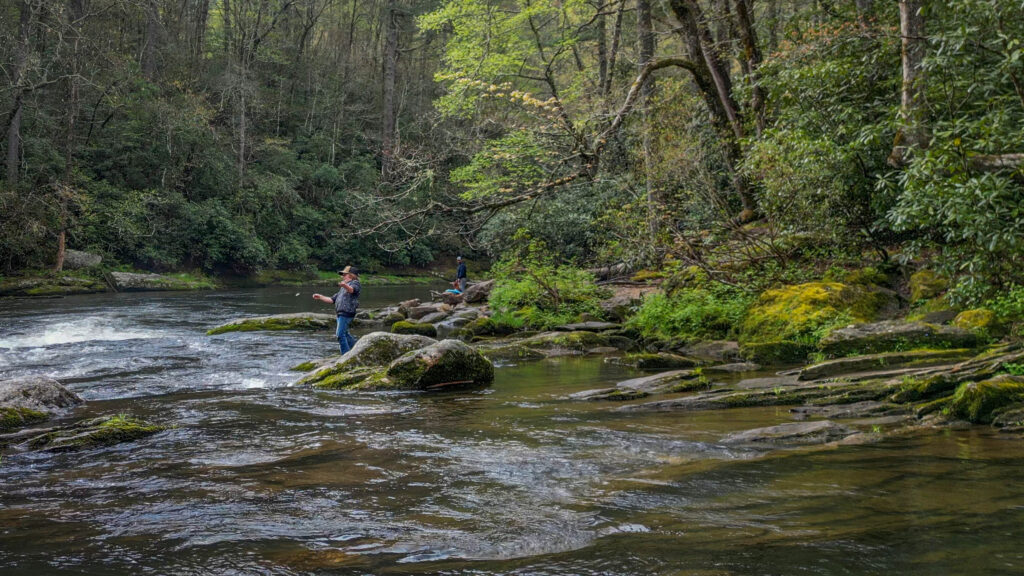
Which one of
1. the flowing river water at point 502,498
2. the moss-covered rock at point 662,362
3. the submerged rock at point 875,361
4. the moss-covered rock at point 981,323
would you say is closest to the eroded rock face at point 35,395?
the flowing river water at point 502,498

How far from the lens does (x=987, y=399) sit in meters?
5.73

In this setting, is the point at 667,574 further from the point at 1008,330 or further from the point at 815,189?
the point at 815,189

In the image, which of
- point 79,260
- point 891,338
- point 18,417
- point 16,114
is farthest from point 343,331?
point 16,114

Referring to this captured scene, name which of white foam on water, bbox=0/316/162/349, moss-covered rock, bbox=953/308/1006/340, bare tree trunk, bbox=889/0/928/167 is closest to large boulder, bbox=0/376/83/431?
white foam on water, bbox=0/316/162/349

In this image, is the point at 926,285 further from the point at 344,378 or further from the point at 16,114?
the point at 16,114

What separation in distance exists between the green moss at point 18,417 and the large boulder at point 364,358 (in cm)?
344

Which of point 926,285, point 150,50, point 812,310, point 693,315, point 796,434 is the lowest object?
point 796,434

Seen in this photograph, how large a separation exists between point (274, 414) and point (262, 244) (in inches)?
1153

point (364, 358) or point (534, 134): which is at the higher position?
point (534, 134)

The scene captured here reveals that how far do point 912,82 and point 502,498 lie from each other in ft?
29.3

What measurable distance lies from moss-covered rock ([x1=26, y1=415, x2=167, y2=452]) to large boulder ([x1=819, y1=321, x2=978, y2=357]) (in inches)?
333

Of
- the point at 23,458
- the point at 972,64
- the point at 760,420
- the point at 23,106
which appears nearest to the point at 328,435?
the point at 23,458

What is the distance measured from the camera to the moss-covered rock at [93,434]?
20.9ft

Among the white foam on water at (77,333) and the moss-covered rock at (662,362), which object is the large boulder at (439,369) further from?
the white foam on water at (77,333)
